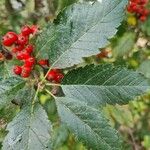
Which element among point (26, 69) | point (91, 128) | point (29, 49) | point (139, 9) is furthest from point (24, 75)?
point (139, 9)

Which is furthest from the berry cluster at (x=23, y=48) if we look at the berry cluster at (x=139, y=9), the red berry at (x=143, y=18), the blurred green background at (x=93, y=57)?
the red berry at (x=143, y=18)

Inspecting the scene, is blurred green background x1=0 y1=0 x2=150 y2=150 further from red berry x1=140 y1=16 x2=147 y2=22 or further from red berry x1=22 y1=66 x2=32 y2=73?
red berry x1=22 y1=66 x2=32 y2=73

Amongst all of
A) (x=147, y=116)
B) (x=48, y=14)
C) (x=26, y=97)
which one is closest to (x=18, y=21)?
(x=48, y=14)

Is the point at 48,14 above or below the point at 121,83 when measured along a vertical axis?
below

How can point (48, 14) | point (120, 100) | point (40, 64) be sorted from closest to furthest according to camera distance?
1. point (120, 100)
2. point (40, 64)
3. point (48, 14)

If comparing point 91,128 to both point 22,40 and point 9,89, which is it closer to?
point 9,89

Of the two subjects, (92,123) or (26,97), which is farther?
(26,97)

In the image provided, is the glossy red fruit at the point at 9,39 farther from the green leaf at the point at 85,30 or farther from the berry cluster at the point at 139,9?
the berry cluster at the point at 139,9

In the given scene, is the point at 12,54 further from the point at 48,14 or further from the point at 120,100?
the point at 48,14
